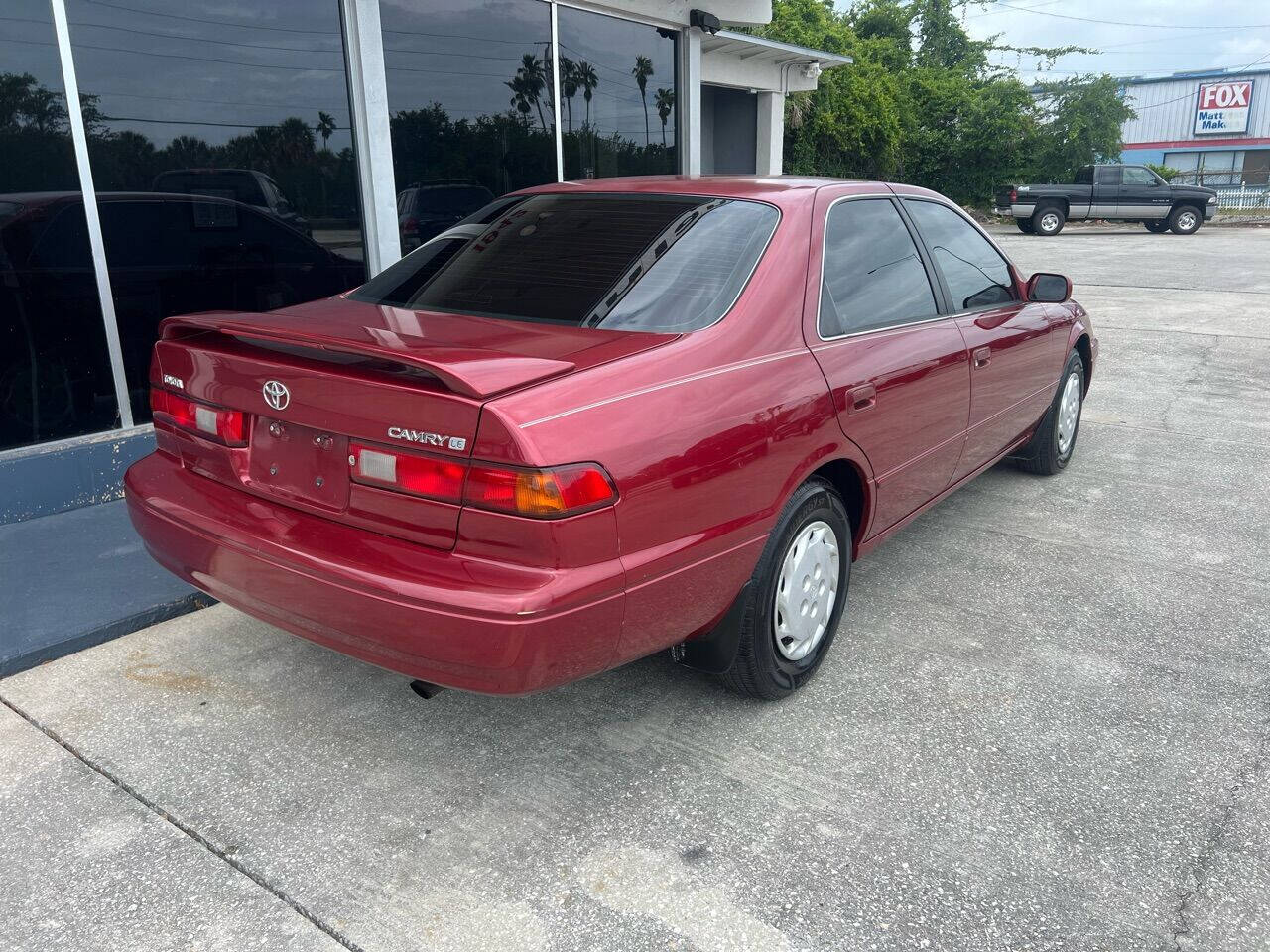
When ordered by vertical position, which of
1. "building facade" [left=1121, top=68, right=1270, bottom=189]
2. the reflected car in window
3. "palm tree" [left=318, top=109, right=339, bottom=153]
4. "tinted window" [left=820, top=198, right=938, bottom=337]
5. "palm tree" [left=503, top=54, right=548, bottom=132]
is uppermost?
"building facade" [left=1121, top=68, right=1270, bottom=189]

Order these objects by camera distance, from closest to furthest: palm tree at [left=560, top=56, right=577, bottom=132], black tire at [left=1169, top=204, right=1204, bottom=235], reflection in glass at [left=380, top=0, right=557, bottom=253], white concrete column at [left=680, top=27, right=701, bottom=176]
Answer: reflection in glass at [left=380, top=0, right=557, bottom=253] → palm tree at [left=560, top=56, right=577, bottom=132] → white concrete column at [left=680, top=27, right=701, bottom=176] → black tire at [left=1169, top=204, right=1204, bottom=235]

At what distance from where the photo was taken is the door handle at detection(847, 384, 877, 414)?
306 centimetres

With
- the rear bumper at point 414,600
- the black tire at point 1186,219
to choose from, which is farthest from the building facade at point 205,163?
the black tire at point 1186,219

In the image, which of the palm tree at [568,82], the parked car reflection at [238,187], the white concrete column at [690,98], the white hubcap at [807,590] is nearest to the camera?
the white hubcap at [807,590]

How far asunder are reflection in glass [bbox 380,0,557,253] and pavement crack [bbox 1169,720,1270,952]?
555 centimetres

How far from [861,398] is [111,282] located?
3908 mm

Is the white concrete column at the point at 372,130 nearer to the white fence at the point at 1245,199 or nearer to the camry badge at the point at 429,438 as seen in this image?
the camry badge at the point at 429,438

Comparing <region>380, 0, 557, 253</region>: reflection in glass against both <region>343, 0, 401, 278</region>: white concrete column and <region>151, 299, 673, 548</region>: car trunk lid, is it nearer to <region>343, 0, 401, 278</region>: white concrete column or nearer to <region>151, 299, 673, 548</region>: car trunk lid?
<region>343, 0, 401, 278</region>: white concrete column

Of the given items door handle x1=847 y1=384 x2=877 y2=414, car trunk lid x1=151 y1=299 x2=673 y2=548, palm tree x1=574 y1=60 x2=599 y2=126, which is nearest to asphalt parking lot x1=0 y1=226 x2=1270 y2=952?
car trunk lid x1=151 y1=299 x2=673 y2=548

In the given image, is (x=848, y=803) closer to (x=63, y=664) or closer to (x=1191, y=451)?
(x=63, y=664)

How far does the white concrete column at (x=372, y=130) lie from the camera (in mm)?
5855

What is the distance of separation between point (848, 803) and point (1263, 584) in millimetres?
2537

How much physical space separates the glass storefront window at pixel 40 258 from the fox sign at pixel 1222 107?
6430 centimetres

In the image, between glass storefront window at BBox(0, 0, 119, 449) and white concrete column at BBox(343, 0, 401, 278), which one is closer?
glass storefront window at BBox(0, 0, 119, 449)
